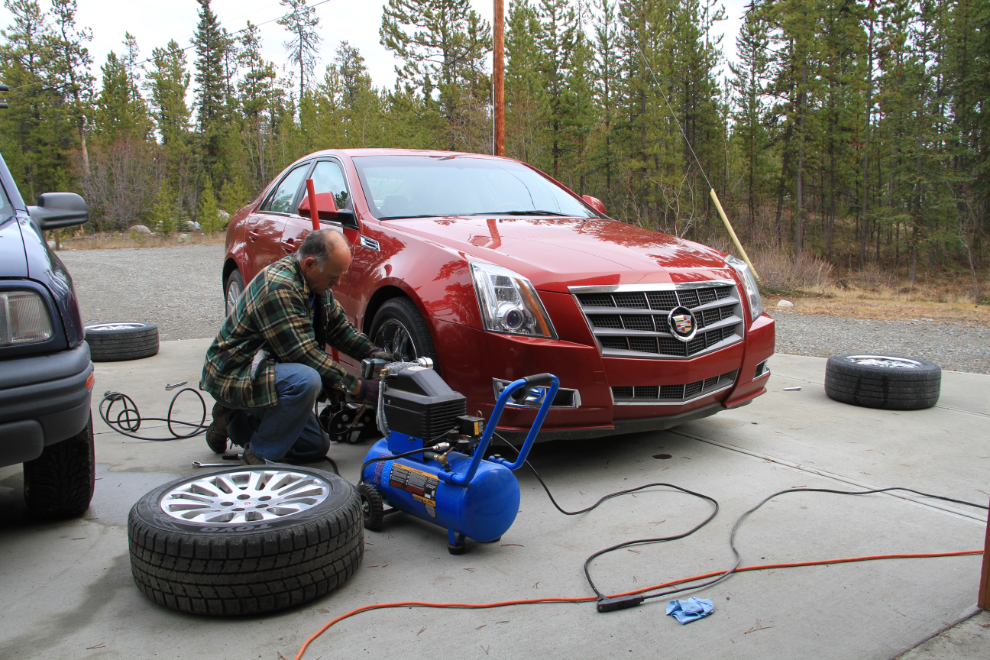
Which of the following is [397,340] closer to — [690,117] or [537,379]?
[537,379]

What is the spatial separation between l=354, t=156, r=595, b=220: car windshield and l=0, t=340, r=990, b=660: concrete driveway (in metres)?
1.54

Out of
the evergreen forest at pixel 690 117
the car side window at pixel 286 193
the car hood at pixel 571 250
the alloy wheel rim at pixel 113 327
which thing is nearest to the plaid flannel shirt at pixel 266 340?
the car hood at pixel 571 250

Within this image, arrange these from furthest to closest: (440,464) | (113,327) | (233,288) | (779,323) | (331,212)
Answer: (779,323)
(113,327)
(233,288)
(331,212)
(440,464)

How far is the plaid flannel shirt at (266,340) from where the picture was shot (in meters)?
3.18

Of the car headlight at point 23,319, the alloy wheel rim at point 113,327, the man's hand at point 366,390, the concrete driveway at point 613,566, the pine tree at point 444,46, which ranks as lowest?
the concrete driveway at point 613,566

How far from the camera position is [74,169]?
45.6m

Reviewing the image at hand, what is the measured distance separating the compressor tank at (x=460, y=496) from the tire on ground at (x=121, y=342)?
15.3ft

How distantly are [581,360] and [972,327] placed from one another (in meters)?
9.84

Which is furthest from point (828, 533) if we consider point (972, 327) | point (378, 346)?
point (972, 327)

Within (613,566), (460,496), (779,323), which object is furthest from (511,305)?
(779,323)

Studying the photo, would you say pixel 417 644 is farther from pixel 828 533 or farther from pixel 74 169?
pixel 74 169

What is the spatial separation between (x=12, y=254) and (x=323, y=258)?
1.17 metres

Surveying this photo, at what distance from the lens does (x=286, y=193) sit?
5570mm

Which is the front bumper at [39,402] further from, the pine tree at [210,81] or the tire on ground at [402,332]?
the pine tree at [210,81]
